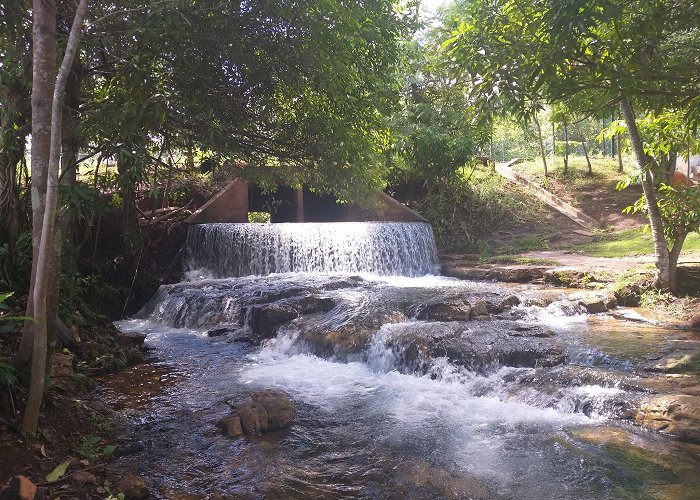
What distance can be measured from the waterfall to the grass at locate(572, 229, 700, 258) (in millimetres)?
4222

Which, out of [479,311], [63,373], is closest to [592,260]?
[479,311]

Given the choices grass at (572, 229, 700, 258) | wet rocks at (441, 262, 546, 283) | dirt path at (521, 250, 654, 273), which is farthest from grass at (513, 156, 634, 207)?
wet rocks at (441, 262, 546, 283)

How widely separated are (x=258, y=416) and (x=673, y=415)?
352 centimetres

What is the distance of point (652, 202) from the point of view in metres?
7.86

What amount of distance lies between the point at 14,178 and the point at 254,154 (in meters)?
2.47

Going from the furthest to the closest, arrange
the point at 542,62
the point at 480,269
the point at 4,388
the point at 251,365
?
the point at 480,269 < the point at 251,365 < the point at 542,62 < the point at 4,388

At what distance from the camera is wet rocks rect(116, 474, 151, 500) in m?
3.07

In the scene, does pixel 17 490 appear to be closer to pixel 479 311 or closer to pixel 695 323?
pixel 479 311

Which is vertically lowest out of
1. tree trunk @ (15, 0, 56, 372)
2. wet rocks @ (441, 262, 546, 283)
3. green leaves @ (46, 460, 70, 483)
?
green leaves @ (46, 460, 70, 483)

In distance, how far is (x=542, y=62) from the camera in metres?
4.09

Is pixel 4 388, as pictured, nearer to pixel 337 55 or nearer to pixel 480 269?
pixel 337 55

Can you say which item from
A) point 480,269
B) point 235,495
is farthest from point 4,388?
point 480,269

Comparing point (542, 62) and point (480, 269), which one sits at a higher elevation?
point (542, 62)

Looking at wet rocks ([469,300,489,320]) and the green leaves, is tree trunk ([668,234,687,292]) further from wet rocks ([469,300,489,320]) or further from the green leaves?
the green leaves
